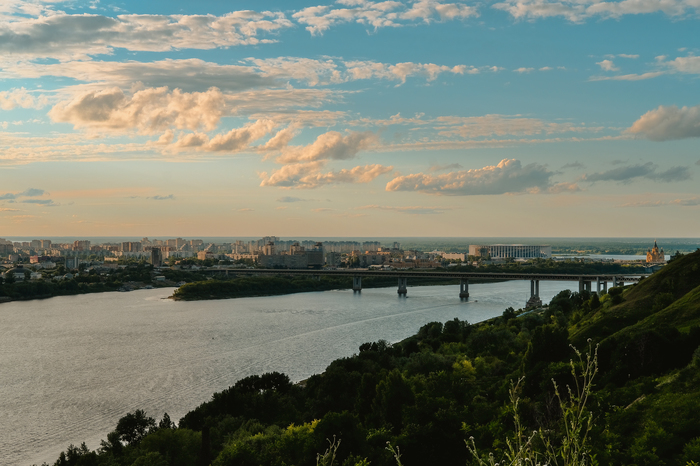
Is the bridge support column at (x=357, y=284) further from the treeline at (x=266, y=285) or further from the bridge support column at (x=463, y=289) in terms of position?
the bridge support column at (x=463, y=289)

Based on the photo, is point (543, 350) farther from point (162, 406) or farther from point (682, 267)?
point (162, 406)

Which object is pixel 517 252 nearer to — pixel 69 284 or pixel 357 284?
pixel 357 284

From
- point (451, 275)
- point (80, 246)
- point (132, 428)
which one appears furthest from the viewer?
point (80, 246)

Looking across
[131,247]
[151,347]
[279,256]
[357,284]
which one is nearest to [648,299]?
[151,347]

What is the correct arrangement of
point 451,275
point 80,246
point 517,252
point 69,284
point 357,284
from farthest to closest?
1. point 80,246
2. point 517,252
3. point 357,284
4. point 451,275
5. point 69,284

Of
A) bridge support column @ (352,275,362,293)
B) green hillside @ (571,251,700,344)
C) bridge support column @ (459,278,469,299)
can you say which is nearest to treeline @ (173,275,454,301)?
bridge support column @ (352,275,362,293)

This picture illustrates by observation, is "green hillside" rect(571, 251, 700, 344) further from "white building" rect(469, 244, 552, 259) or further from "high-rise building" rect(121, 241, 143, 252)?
"high-rise building" rect(121, 241, 143, 252)

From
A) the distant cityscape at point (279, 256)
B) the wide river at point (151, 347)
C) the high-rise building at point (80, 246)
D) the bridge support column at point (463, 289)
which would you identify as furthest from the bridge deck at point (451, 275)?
the high-rise building at point (80, 246)
